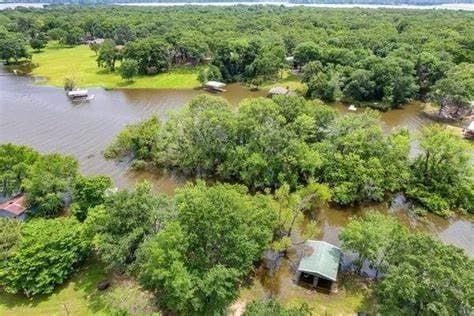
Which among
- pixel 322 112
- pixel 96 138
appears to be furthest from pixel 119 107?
pixel 322 112

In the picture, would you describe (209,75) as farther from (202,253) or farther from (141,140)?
(202,253)

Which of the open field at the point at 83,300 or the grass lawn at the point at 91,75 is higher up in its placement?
the grass lawn at the point at 91,75

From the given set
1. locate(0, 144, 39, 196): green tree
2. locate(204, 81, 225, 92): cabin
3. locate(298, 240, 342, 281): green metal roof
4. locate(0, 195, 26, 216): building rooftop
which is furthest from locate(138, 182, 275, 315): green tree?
locate(204, 81, 225, 92): cabin

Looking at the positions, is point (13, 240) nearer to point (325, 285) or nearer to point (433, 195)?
point (325, 285)

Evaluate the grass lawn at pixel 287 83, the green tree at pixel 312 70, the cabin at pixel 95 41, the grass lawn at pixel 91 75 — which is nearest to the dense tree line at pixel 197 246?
the green tree at pixel 312 70

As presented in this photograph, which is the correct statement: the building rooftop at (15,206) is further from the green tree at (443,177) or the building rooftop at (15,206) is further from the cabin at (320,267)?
the green tree at (443,177)

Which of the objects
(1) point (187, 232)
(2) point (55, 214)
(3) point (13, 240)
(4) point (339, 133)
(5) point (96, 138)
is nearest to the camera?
(1) point (187, 232)
